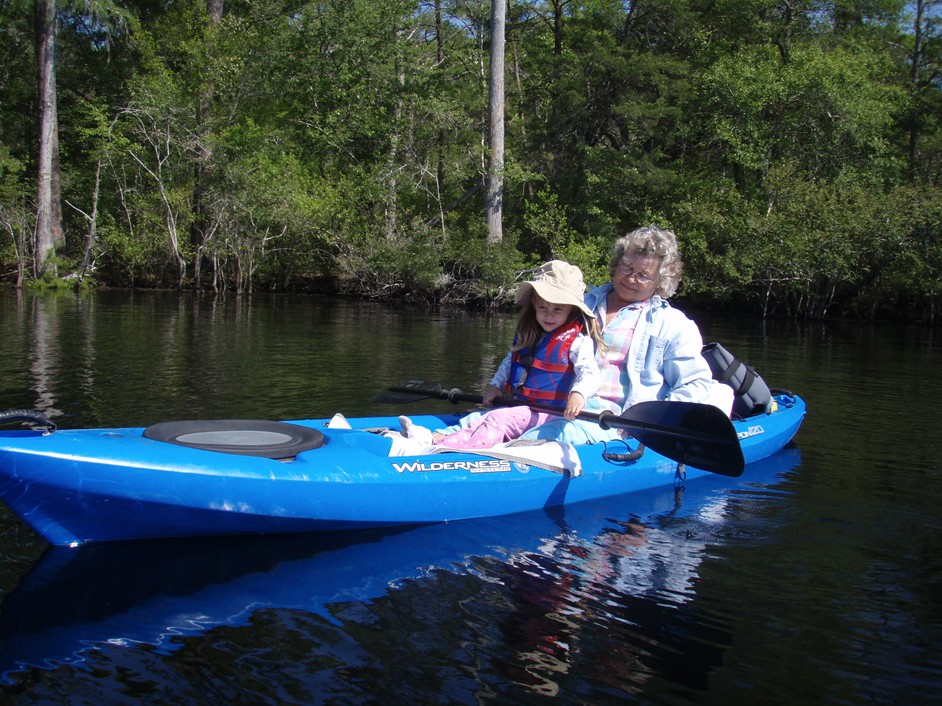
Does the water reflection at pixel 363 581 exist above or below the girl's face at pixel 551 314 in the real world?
below

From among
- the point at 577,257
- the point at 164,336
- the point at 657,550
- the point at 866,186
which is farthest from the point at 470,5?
the point at 657,550

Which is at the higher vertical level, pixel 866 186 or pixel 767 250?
pixel 866 186

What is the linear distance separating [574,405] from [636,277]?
31.7 inches

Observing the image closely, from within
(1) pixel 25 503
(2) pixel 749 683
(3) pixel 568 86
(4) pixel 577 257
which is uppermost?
(3) pixel 568 86

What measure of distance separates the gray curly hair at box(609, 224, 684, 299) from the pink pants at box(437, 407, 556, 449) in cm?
95

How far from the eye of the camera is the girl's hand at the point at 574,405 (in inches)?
177

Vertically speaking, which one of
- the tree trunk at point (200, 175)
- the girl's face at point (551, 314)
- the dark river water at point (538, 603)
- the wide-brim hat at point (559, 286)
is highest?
the tree trunk at point (200, 175)

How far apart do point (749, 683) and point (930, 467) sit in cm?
358

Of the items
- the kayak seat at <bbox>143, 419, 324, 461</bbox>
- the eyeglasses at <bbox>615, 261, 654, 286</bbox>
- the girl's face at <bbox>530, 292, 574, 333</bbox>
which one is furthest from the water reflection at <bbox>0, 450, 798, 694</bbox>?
the eyeglasses at <bbox>615, 261, 654, 286</bbox>

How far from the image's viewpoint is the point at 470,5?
2622 cm

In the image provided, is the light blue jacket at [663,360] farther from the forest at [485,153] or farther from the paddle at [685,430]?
the forest at [485,153]

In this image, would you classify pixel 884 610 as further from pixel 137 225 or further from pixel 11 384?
pixel 137 225

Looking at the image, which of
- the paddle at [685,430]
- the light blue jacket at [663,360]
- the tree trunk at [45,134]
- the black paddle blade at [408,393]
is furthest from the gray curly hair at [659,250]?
the tree trunk at [45,134]

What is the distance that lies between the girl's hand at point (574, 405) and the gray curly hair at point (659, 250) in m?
0.81
